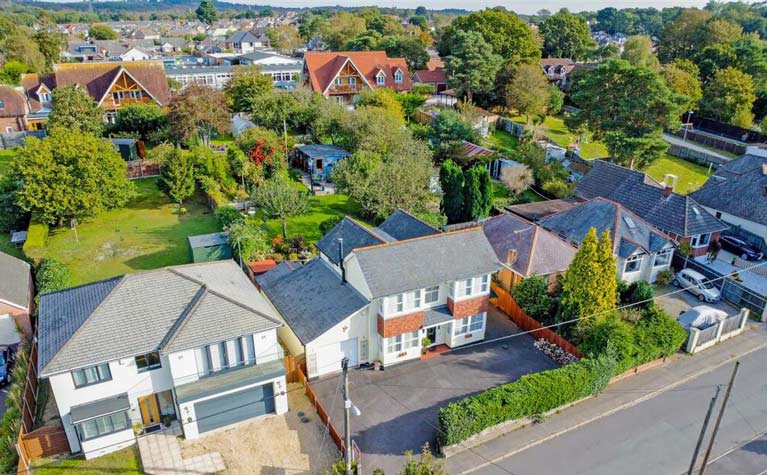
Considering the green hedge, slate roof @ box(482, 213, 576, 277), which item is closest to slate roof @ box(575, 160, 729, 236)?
slate roof @ box(482, 213, 576, 277)

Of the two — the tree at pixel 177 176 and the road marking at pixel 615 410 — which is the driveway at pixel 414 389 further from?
the tree at pixel 177 176

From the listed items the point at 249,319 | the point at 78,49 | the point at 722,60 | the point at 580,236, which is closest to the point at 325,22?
the point at 78,49

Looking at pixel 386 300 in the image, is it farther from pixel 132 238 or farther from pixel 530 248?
pixel 132 238

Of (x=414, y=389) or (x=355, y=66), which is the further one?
(x=355, y=66)

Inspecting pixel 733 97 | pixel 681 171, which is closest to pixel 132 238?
pixel 681 171

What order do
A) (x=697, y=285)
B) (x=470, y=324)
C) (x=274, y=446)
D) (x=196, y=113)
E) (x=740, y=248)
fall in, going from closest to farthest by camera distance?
(x=274, y=446)
(x=470, y=324)
(x=697, y=285)
(x=740, y=248)
(x=196, y=113)

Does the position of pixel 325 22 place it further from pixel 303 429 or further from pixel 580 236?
pixel 303 429

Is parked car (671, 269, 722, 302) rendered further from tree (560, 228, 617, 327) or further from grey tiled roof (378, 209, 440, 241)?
grey tiled roof (378, 209, 440, 241)

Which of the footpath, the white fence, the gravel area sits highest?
the white fence
